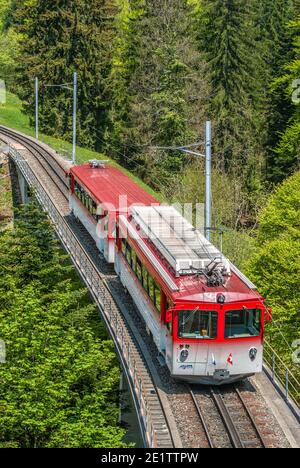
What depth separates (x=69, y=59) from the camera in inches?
3248

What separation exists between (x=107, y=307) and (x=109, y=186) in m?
9.40

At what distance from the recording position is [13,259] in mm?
34062

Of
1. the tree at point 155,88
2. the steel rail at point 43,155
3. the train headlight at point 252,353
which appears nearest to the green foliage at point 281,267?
the train headlight at point 252,353

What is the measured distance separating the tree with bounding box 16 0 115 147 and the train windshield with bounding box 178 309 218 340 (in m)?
60.0

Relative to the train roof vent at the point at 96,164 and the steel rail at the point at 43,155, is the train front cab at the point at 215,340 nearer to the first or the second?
the train roof vent at the point at 96,164

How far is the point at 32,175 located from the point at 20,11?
40.0 m

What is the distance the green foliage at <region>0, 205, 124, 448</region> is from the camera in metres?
24.1

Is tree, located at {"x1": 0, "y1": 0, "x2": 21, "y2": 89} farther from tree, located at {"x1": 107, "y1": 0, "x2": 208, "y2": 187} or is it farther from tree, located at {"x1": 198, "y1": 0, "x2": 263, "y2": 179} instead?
tree, located at {"x1": 198, "y1": 0, "x2": 263, "y2": 179}

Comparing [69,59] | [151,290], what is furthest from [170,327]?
[69,59]

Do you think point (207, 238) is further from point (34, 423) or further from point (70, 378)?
point (34, 423)

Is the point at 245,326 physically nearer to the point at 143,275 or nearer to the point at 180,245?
the point at 180,245

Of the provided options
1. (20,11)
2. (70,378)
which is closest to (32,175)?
(70,378)

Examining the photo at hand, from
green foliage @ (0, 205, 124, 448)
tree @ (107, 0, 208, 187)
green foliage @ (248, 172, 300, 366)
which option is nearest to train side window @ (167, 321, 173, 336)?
green foliage @ (0, 205, 124, 448)

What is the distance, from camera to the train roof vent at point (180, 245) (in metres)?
24.5
